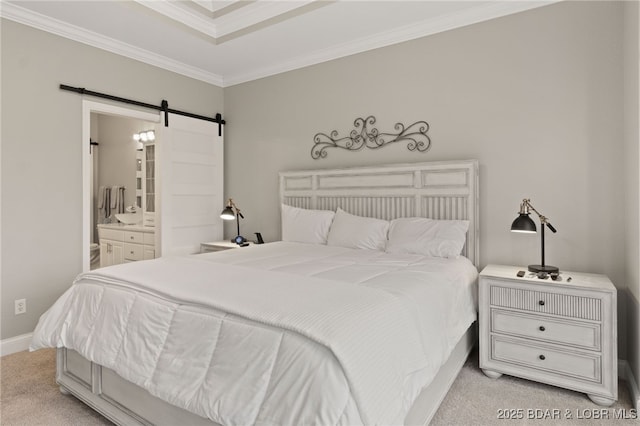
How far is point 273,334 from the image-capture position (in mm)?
1349

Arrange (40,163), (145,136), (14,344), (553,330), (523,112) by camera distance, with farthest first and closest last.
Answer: (145,136), (40,163), (14,344), (523,112), (553,330)

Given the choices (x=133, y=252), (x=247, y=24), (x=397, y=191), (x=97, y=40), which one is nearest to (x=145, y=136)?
(x=133, y=252)

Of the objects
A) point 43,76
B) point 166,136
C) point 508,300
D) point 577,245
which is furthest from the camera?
point 166,136

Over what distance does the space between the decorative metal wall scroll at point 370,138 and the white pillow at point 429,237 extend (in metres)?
0.74

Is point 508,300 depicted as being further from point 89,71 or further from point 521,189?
point 89,71

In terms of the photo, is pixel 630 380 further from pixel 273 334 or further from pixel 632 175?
pixel 273 334

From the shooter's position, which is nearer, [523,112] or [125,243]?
[523,112]

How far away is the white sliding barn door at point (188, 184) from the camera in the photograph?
4.01 meters

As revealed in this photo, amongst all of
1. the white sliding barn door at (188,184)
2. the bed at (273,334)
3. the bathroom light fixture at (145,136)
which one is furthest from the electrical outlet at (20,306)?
the bathroom light fixture at (145,136)

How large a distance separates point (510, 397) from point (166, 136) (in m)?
3.88

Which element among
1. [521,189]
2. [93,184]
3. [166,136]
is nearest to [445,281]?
[521,189]

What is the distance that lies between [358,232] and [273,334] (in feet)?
6.29

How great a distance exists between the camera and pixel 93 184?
20.9ft

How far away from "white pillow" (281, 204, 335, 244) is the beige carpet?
1.66 meters
